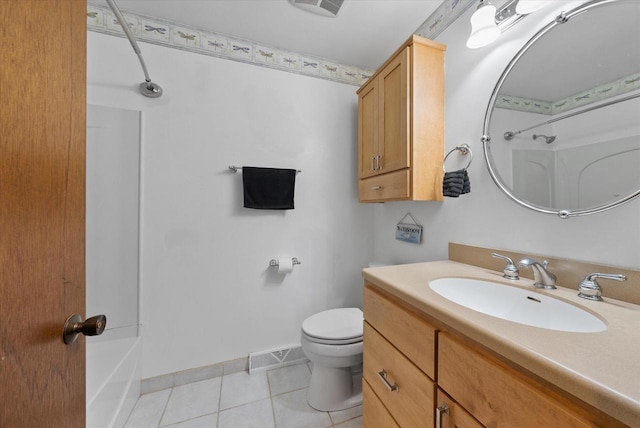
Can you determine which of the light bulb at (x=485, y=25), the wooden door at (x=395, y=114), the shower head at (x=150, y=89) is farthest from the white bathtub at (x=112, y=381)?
the light bulb at (x=485, y=25)

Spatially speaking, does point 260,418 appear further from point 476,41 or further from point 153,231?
point 476,41

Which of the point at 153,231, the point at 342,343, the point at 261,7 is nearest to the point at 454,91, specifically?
the point at 261,7

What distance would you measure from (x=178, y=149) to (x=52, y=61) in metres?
1.17

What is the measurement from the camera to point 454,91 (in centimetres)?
127

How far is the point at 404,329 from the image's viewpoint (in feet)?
2.52

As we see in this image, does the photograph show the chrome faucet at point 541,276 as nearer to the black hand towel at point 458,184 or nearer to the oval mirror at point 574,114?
the oval mirror at point 574,114

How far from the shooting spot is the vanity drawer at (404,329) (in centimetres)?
67

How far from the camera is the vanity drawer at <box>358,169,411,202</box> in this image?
4.20 ft

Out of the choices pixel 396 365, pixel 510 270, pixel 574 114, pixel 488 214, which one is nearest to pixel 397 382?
pixel 396 365

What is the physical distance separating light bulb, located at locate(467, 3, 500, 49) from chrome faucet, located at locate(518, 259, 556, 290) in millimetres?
936

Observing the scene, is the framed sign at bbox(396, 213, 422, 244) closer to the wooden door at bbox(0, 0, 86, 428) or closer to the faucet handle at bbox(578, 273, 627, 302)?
the faucet handle at bbox(578, 273, 627, 302)

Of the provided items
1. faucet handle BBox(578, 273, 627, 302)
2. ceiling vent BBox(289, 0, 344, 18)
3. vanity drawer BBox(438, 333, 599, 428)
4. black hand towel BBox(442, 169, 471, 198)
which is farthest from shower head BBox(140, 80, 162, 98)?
faucet handle BBox(578, 273, 627, 302)

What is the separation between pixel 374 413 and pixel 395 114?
1.43m

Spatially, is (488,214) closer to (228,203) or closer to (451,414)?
(451,414)
